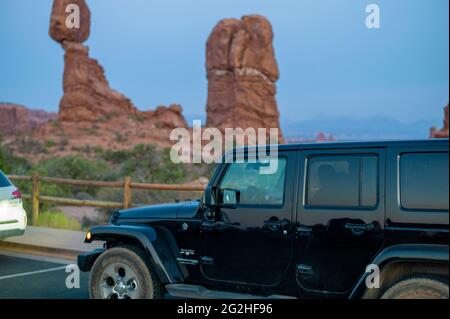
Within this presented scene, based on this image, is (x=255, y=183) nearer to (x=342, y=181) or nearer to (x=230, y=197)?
(x=230, y=197)

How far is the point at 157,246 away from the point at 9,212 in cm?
438

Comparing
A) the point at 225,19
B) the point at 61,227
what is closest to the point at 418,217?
the point at 61,227

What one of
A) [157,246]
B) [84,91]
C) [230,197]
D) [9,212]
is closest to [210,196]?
[230,197]

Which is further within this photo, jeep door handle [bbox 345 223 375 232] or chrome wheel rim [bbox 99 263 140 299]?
chrome wheel rim [bbox 99 263 140 299]

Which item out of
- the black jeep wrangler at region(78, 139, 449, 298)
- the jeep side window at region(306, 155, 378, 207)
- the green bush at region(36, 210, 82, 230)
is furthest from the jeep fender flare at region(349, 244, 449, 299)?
the green bush at region(36, 210, 82, 230)

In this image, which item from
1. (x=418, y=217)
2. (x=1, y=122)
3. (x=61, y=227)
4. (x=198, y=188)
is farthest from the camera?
(x=1, y=122)

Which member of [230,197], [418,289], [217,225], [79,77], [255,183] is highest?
[79,77]

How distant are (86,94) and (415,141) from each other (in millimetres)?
64114

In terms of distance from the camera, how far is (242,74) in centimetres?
7406

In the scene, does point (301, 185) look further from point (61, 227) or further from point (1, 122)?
point (1, 122)

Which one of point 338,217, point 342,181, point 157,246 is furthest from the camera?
point 157,246

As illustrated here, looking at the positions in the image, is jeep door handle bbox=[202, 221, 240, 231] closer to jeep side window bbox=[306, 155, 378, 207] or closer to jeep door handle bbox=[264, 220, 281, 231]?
jeep door handle bbox=[264, 220, 281, 231]

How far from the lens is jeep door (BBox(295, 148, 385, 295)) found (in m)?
4.75

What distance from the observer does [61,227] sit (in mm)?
13430
